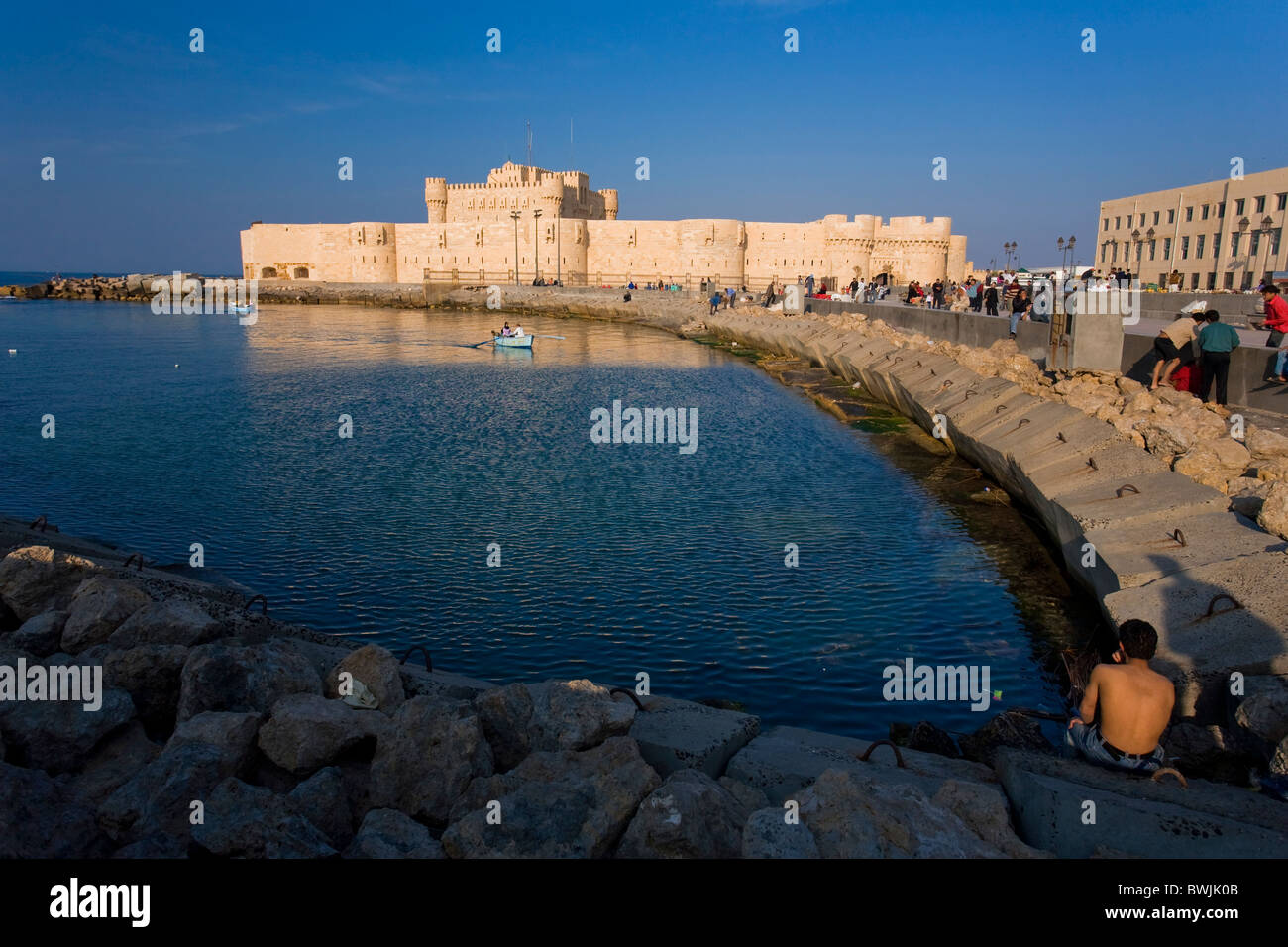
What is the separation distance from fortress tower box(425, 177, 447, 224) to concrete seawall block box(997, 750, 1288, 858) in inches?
2796

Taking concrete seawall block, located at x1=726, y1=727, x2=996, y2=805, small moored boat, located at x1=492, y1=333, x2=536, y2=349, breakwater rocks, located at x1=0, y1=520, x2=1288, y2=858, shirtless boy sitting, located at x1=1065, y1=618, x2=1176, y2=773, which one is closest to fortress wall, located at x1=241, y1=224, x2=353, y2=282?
small moored boat, located at x1=492, y1=333, x2=536, y2=349

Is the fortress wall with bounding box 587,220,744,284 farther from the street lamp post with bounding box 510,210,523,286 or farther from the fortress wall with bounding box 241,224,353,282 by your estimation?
the fortress wall with bounding box 241,224,353,282

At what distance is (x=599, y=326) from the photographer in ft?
171

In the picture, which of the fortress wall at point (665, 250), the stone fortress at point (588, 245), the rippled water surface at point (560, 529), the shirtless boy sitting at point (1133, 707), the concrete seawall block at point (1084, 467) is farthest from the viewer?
the fortress wall at point (665, 250)

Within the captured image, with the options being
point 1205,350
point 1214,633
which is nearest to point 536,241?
point 1205,350

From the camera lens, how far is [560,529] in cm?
1120

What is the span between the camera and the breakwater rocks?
364cm

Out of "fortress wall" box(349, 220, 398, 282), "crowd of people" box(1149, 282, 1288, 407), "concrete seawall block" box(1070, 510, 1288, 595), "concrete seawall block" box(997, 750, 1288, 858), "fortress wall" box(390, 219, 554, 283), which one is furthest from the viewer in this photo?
"fortress wall" box(349, 220, 398, 282)

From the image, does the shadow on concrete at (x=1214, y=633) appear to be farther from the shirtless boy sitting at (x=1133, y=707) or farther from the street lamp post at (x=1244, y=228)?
the street lamp post at (x=1244, y=228)

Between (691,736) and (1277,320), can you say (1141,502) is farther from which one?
(1277,320)

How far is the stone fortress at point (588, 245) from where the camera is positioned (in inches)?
2432

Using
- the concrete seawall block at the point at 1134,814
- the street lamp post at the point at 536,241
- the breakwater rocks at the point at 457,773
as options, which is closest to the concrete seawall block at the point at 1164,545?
the breakwater rocks at the point at 457,773

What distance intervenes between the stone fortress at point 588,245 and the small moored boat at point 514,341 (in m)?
28.5

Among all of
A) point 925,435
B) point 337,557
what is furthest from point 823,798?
point 925,435
